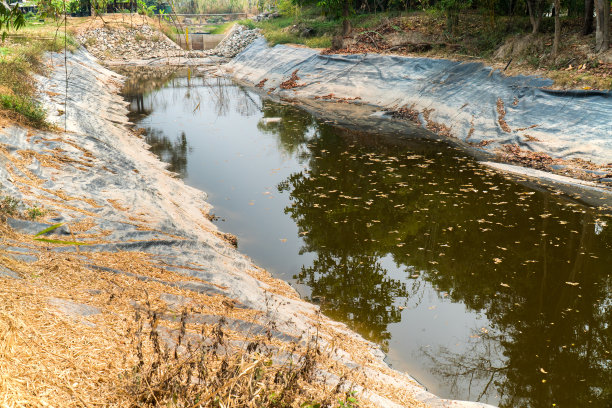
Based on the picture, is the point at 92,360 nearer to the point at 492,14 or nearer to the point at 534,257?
the point at 534,257

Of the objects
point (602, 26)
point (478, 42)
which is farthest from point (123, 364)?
point (478, 42)

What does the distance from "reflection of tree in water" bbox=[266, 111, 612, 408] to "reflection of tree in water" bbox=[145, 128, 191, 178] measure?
3762 mm

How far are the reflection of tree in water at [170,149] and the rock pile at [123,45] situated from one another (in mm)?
26939

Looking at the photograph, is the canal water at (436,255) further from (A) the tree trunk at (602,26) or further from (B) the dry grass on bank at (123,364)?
(A) the tree trunk at (602,26)

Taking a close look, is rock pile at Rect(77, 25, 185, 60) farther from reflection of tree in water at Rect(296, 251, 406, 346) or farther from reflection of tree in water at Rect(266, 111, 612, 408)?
reflection of tree in water at Rect(296, 251, 406, 346)

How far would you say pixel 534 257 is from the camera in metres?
9.38

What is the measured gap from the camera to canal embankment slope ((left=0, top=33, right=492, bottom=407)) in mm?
3496

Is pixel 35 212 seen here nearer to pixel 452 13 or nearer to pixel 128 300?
pixel 128 300

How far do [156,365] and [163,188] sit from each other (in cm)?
906

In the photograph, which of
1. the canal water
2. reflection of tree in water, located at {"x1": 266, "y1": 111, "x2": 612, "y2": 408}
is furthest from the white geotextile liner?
reflection of tree in water, located at {"x1": 266, "y1": 111, "x2": 612, "y2": 408}

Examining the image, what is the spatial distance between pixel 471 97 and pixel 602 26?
476 cm

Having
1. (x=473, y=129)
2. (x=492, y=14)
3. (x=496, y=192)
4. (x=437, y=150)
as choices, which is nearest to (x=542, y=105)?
(x=473, y=129)

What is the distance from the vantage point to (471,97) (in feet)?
62.7

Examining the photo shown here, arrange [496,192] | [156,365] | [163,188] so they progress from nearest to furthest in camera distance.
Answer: [156,365], [163,188], [496,192]
